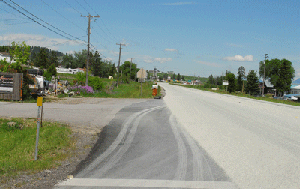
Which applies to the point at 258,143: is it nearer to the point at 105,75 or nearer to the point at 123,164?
the point at 123,164

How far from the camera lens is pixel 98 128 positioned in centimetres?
992

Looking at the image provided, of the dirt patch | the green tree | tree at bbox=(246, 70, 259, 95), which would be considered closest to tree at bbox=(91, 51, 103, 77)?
the green tree

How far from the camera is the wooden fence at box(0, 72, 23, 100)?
56.6ft

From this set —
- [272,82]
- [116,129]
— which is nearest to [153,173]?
[116,129]

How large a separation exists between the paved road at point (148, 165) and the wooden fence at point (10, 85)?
1087cm

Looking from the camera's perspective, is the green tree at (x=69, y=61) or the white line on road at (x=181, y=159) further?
the green tree at (x=69, y=61)

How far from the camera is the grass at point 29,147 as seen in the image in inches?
215

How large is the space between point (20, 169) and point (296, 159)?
6.00m

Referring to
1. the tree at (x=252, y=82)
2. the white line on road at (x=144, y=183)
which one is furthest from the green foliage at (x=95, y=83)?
the tree at (x=252, y=82)

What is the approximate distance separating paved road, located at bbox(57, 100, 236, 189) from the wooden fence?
35.7 ft

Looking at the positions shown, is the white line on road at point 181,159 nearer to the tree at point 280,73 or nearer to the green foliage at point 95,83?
the green foliage at point 95,83

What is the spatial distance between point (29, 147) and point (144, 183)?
3683mm

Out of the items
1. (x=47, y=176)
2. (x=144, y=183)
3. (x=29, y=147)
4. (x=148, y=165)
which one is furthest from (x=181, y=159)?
(x=29, y=147)

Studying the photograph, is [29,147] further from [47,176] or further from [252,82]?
[252,82]
